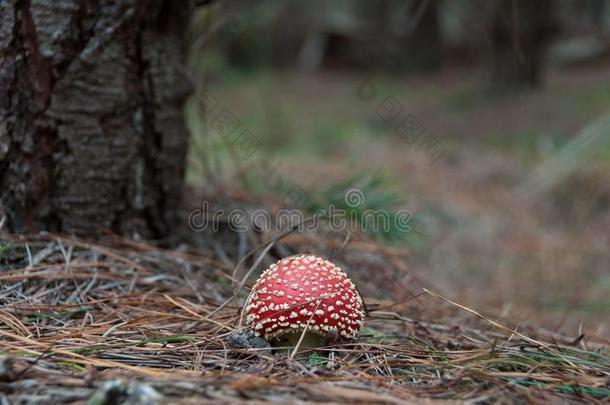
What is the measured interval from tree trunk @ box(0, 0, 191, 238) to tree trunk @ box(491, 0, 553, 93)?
6.40m

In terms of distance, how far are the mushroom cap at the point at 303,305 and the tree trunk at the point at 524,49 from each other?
271 inches

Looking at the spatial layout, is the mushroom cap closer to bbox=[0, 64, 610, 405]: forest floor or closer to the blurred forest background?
bbox=[0, 64, 610, 405]: forest floor

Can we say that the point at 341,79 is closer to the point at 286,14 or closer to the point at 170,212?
the point at 286,14

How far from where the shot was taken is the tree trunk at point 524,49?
7785 mm

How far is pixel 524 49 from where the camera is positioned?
8.00m

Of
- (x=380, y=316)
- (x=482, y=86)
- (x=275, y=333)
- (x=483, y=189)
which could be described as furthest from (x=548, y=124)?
(x=275, y=333)

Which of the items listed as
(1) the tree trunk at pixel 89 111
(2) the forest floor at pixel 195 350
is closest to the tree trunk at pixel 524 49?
(1) the tree trunk at pixel 89 111

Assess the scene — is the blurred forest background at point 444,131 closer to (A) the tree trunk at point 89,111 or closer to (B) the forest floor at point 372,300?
(B) the forest floor at point 372,300

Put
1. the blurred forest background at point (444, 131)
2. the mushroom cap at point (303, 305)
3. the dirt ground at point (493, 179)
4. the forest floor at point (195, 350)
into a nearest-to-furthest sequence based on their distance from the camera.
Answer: the forest floor at point (195, 350)
the mushroom cap at point (303, 305)
the blurred forest background at point (444, 131)
the dirt ground at point (493, 179)

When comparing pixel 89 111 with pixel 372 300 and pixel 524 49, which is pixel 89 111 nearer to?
pixel 372 300

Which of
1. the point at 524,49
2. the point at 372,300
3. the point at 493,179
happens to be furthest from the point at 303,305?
the point at 524,49

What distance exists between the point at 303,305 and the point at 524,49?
7.43 m

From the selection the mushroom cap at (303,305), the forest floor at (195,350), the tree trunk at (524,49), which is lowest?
the forest floor at (195,350)

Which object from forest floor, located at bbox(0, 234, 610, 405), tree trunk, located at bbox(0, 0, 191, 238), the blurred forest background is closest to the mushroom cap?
forest floor, located at bbox(0, 234, 610, 405)
